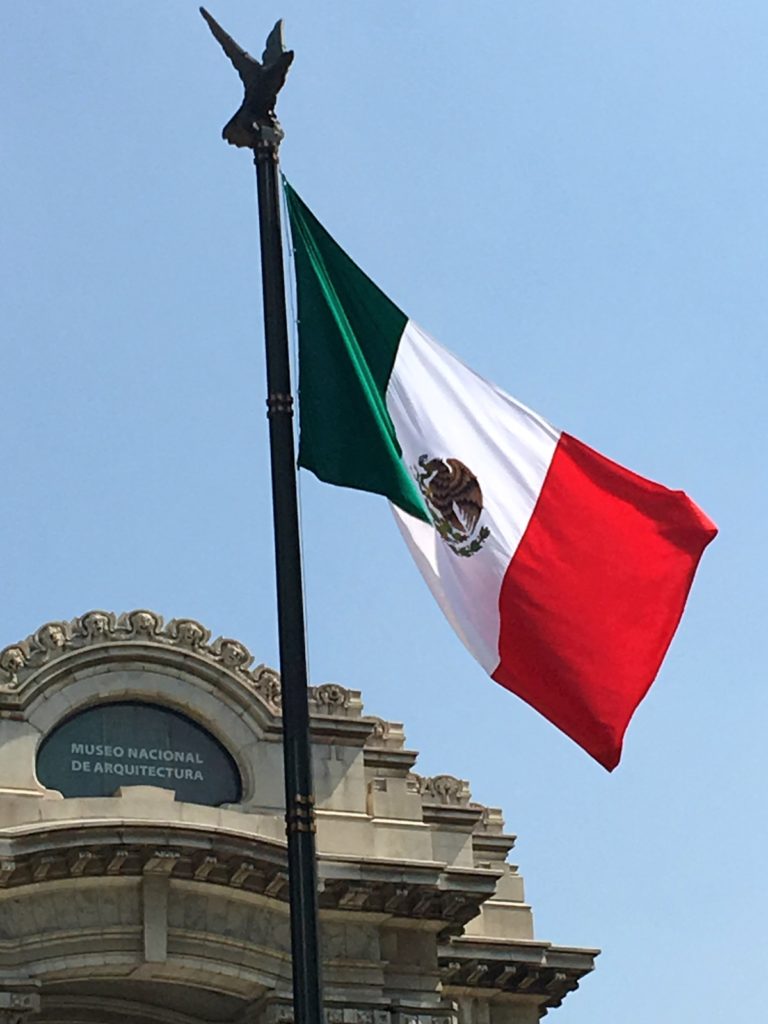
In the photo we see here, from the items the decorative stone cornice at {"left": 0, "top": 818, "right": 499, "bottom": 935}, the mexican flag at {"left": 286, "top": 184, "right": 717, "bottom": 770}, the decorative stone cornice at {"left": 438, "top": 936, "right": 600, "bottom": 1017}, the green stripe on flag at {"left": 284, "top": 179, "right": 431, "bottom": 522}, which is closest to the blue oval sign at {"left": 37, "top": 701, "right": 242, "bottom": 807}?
the decorative stone cornice at {"left": 0, "top": 818, "right": 499, "bottom": 935}

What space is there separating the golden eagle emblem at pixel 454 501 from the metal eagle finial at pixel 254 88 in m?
2.62

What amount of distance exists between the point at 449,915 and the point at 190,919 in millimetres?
4211

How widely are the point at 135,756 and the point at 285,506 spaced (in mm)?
18680

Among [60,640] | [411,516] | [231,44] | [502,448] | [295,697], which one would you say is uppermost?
[60,640]

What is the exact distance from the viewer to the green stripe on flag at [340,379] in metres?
14.5

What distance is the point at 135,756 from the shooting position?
104 ft

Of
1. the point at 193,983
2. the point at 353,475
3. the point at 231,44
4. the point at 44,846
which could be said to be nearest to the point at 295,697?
the point at 353,475

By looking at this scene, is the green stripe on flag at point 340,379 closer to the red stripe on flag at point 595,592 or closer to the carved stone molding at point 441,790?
the red stripe on flag at point 595,592

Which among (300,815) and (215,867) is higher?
(215,867)

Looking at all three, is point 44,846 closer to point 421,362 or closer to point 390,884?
point 390,884

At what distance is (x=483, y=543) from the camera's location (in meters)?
15.4

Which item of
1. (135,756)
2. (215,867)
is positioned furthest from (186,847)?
(135,756)

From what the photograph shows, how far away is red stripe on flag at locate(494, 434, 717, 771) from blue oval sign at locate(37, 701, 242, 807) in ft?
53.0

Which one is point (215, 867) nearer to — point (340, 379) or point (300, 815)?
point (340, 379)
